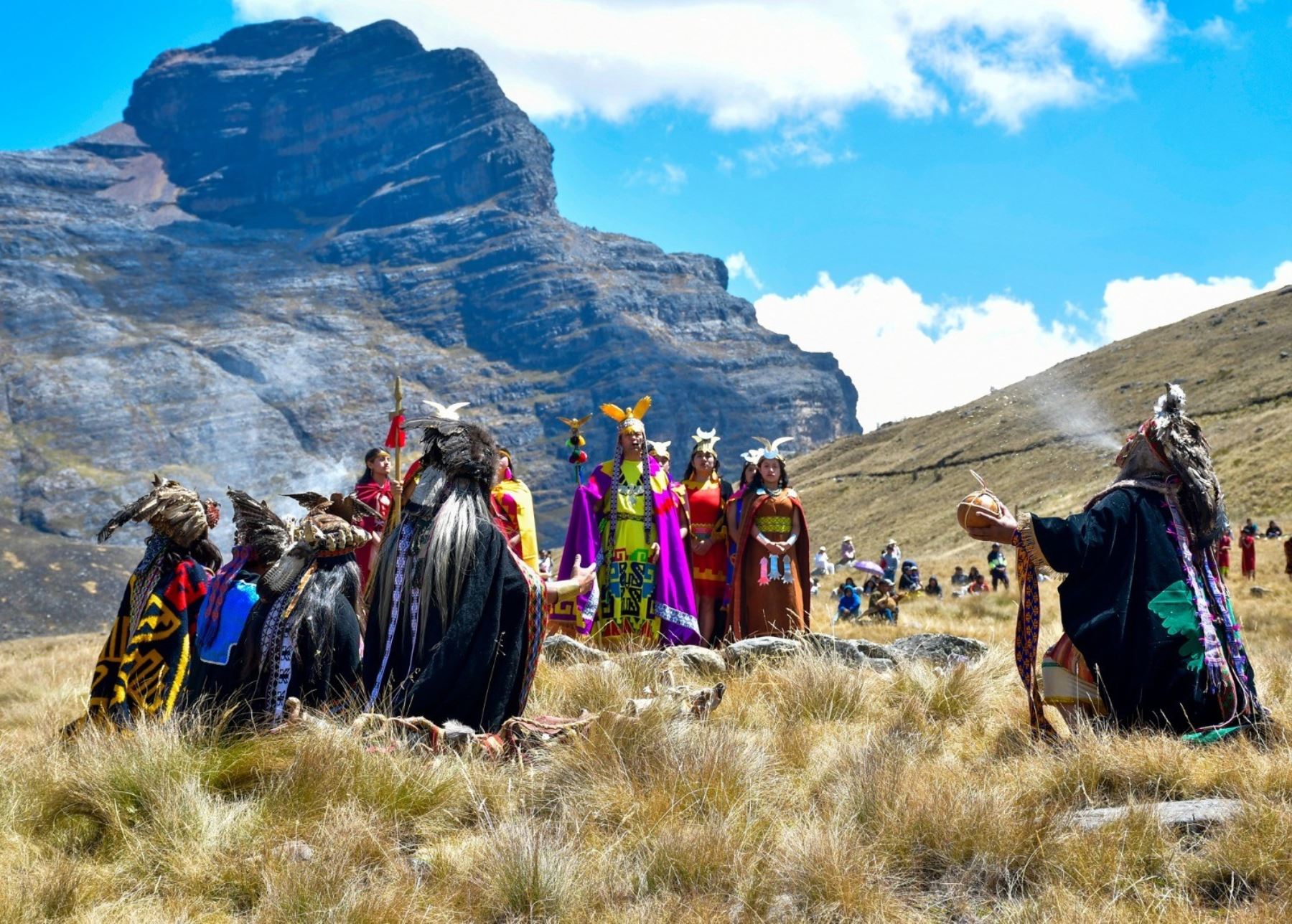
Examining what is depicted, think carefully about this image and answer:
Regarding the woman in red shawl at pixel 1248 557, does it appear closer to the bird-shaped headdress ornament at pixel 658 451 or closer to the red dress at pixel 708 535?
the red dress at pixel 708 535

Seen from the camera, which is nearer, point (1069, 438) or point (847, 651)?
point (847, 651)

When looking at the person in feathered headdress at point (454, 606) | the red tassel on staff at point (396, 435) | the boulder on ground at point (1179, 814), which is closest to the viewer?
the boulder on ground at point (1179, 814)

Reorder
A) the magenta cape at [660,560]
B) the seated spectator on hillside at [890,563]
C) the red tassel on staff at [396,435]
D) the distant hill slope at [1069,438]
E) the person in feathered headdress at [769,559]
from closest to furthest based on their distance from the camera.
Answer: the red tassel on staff at [396,435], the magenta cape at [660,560], the person in feathered headdress at [769,559], the seated spectator on hillside at [890,563], the distant hill slope at [1069,438]

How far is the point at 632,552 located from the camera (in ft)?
38.0

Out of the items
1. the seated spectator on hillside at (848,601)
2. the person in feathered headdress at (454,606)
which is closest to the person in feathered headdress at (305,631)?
the person in feathered headdress at (454,606)

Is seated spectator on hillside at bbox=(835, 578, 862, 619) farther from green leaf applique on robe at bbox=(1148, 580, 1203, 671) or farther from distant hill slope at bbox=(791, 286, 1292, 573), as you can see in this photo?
distant hill slope at bbox=(791, 286, 1292, 573)

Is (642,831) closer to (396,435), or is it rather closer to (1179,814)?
(1179,814)

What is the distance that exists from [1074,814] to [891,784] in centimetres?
72

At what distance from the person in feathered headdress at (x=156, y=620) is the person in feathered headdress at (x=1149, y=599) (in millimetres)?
4229

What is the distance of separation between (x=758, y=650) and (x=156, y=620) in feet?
13.7

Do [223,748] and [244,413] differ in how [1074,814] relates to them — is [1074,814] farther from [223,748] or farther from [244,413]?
[244,413]

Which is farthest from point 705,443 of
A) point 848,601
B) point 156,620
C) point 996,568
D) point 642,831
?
point 996,568

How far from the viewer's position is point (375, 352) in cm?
19350

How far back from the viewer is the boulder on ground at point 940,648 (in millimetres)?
9531
